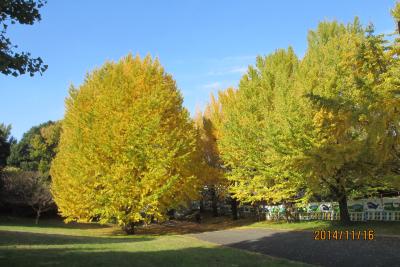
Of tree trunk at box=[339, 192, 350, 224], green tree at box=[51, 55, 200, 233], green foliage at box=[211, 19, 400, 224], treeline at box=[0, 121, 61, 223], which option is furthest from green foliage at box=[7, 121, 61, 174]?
tree trunk at box=[339, 192, 350, 224]

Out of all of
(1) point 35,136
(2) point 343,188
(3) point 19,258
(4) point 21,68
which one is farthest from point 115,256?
(1) point 35,136

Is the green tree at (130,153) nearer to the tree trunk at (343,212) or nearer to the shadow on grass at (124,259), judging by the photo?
the tree trunk at (343,212)

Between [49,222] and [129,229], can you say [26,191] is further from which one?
[129,229]

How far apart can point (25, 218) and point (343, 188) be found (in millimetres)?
34057

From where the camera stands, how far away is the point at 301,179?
20734mm

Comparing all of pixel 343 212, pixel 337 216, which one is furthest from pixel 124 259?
pixel 337 216

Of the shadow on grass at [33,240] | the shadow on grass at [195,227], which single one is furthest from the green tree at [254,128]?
the shadow on grass at [33,240]

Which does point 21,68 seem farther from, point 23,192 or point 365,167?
point 23,192

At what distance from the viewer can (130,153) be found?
22.7m

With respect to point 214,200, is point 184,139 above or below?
above
